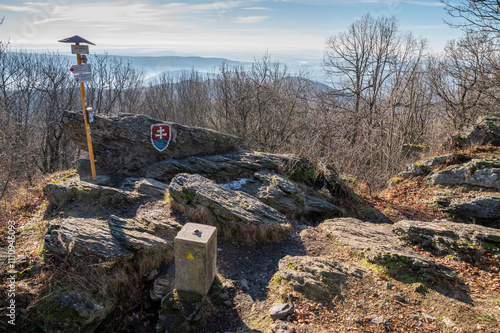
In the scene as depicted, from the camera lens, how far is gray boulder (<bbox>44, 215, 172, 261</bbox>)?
5.32m

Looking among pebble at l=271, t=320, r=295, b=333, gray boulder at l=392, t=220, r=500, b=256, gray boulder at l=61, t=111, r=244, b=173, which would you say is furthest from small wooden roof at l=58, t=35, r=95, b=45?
gray boulder at l=392, t=220, r=500, b=256

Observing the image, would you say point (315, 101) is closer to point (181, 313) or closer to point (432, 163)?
point (432, 163)

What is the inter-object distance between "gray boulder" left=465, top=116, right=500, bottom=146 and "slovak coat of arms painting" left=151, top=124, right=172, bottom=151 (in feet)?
42.4

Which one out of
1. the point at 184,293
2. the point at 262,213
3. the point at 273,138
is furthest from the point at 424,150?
the point at 184,293

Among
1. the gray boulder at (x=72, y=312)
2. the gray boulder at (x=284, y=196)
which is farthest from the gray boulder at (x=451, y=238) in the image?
the gray boulder at (x=72, y=312)

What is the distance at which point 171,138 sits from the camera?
1009cm

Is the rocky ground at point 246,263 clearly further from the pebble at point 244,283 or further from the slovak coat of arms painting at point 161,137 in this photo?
the slovak coat of arms painting at point 161,137

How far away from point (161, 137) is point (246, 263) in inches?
226

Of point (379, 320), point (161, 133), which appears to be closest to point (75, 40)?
point (161, 133)

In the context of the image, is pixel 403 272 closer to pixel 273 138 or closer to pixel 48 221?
pixel 48 221

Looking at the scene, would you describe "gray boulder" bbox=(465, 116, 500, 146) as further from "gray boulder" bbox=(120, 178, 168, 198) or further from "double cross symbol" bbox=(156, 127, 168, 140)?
"gray boulder" bbox=(120, 178, 168, 198)

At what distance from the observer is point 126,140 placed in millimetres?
10008

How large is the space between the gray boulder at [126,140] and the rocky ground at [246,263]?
711mm

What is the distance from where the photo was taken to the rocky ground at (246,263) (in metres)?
4.58
